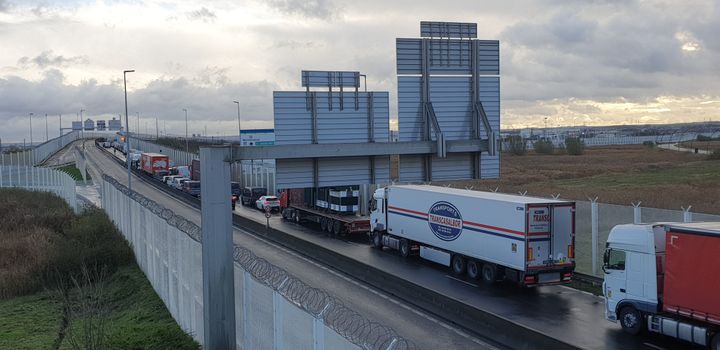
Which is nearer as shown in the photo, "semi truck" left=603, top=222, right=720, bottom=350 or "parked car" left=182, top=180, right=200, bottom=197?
"semi truck" left=603, top=222, right=720, bottom=350

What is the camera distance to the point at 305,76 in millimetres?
12039

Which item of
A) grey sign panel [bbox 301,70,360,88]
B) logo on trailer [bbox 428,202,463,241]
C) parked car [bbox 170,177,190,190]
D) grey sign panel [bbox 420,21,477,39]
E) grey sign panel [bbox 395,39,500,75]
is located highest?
grey sign panel [bbox 420,21,477,39]

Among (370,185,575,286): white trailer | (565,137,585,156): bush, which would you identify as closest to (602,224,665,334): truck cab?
(370,185,575,286): white trailer

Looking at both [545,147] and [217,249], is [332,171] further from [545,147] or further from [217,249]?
[545,147]

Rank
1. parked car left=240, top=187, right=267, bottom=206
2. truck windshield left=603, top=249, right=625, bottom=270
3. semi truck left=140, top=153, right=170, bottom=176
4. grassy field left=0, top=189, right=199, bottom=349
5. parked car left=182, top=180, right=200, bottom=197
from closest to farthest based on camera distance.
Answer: grassy field left=0, top=189, right=199, bottom=349 < truck windshield left=603, top=249, right=625, bottom=270 < parked car left=240, top=187, right=267, bottom=206 < parked car left=182, top=180, right=200, bottom=197 < semi truck left=140, top=153, right=170, bottom=176

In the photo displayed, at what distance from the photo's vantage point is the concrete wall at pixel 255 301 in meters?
7.60

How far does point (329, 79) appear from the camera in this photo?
12172mm

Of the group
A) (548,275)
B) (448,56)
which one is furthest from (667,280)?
(448,56)

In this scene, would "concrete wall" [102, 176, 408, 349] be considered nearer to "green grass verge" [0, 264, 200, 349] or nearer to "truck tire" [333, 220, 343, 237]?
"green grass verge" [0, 264, 200, 349]

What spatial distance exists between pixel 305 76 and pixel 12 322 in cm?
1363

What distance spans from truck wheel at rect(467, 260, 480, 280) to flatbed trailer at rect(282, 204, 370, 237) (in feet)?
38.9

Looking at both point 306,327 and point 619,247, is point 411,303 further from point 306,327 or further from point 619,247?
point 306,327

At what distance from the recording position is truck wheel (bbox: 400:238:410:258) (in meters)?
29.4

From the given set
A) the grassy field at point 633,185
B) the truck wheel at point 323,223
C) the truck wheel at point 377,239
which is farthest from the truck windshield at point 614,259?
the truck wheel at point 323,223
